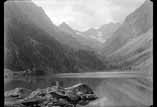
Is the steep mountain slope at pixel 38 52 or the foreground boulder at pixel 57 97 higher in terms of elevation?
the steep mountain slope at pixel 38 52

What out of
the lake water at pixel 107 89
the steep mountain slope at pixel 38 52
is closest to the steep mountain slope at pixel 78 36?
the steep mountain slope at pixel 38 52

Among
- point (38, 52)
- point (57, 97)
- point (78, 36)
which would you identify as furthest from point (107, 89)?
point (38, 52)

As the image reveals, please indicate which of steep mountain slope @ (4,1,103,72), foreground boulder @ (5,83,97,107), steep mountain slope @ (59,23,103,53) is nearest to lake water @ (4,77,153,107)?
foreground boulder @ (5,83,97,107)

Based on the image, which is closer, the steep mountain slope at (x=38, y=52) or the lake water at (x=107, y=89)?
the lake water at (x=107, y=89)

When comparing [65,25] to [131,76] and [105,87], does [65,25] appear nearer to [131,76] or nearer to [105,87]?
[105,87]

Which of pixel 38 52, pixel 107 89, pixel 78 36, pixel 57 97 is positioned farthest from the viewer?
pixel 38 52

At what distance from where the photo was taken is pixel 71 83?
12820 millimetres

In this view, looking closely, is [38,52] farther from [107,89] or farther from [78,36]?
[107,89]

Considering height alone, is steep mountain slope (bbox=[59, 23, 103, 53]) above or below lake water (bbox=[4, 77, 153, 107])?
above

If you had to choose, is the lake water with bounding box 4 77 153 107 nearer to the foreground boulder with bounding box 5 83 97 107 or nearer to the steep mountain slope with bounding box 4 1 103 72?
the foreground boulder with bounding box 5 83 97 107

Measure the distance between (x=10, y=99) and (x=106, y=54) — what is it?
10.8 meters

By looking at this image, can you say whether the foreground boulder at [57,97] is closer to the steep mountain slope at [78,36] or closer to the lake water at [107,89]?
the lake water at [107,89]

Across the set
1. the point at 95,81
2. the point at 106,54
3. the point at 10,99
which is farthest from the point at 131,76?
the point at 10,99

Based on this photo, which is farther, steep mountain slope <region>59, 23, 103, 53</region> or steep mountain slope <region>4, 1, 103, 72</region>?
steep mountain slope <region>4, 1, 103, 72</region>
